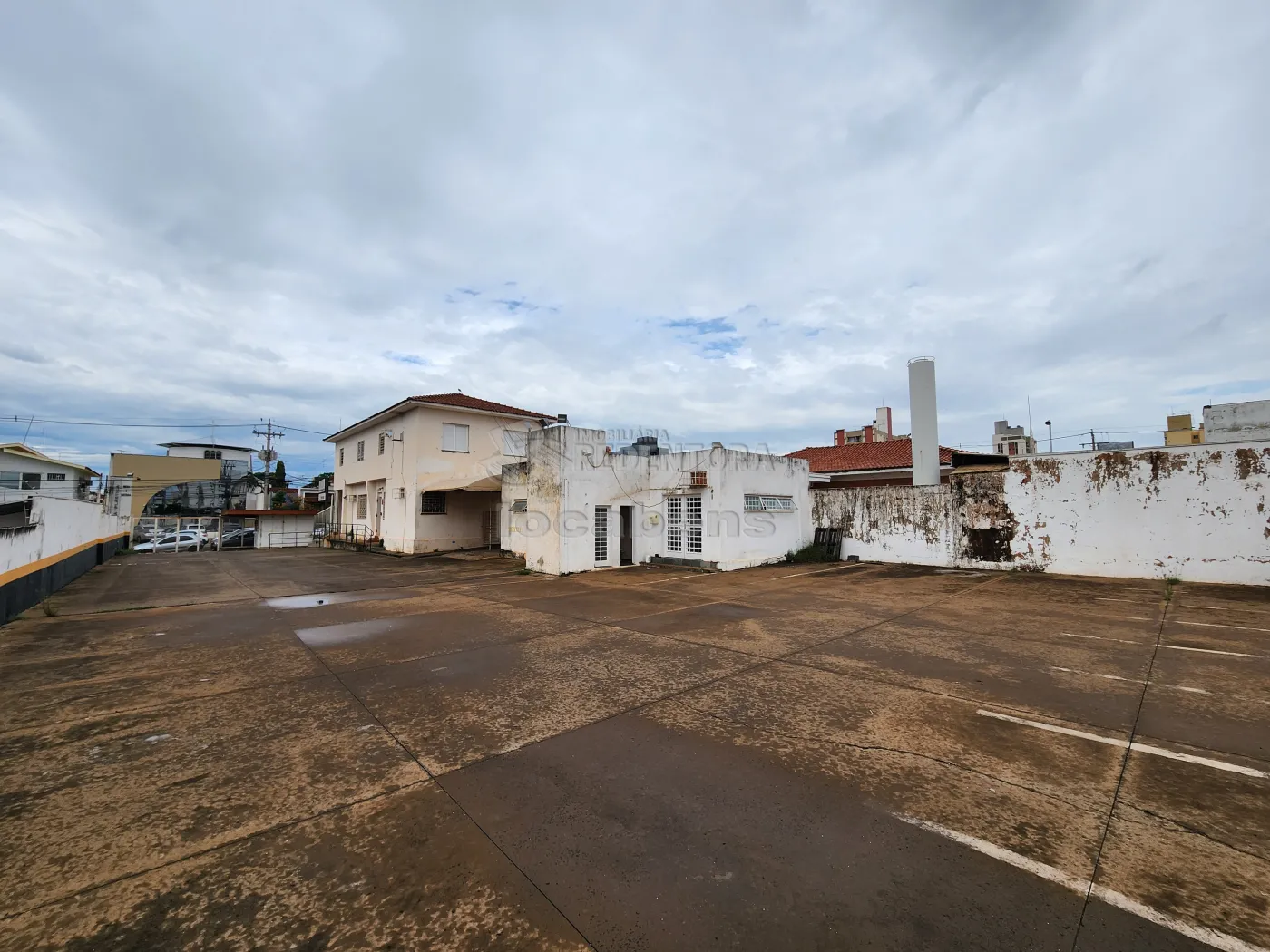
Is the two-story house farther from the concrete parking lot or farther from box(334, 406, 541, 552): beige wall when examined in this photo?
the concrete parking lot

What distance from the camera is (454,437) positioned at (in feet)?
75.8

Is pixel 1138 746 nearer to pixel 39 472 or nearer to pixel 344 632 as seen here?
pixel 344 632

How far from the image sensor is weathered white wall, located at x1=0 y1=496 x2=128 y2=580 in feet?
27.6

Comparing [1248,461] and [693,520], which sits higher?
[1248,461]

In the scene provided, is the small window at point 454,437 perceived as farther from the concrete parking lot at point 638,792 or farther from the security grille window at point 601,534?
the concrete parking lot at point 638,792

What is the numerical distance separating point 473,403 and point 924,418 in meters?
18.3

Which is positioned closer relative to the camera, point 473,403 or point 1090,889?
point 1090,889

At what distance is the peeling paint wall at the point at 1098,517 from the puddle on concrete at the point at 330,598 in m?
Result: 14.5

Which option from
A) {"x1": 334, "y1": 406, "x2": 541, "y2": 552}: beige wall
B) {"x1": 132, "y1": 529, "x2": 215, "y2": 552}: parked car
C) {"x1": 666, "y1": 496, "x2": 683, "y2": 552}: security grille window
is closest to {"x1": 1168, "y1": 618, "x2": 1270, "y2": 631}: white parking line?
{"x1": 666, "y1": 496, "x2": 683, "y2": 552}: security grille window

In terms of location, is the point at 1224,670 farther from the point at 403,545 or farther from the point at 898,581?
the point at 403,545

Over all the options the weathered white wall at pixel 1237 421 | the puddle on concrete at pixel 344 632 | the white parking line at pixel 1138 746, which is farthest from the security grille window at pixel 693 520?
the weathered white wall at pixel 1237 421

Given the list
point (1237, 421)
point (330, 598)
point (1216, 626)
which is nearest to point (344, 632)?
point (330, 598)

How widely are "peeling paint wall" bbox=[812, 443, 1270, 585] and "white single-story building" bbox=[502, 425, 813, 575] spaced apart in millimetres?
3854

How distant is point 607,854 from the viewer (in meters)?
2.72
